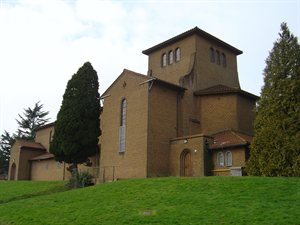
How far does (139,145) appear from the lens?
3077cm

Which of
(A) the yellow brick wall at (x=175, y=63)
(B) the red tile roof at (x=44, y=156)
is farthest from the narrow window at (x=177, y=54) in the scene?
(B) the red tile roof at (x=44, y=156)

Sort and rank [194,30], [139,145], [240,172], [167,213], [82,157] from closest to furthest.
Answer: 1. [167,213]
2. [240,172]
3. [139,145]
4. [82,157]
5. [194,30]

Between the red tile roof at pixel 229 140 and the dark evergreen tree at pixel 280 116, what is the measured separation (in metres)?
3.47

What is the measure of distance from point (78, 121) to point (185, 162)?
10.0 m

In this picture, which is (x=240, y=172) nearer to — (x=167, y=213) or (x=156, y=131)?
(x=156, y=131)

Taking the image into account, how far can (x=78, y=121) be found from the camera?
33.5m

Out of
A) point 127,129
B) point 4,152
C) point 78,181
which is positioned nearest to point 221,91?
point 127,129

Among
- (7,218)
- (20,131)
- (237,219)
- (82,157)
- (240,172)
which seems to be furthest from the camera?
(20,131)

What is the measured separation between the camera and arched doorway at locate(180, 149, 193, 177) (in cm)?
3014

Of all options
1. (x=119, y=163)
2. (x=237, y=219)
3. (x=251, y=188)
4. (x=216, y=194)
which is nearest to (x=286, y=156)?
(x=251, y=188)

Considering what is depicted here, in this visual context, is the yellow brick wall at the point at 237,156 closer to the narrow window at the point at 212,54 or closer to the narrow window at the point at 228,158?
the narrow window at the point at 228,158

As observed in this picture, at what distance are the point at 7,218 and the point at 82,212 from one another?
414cm

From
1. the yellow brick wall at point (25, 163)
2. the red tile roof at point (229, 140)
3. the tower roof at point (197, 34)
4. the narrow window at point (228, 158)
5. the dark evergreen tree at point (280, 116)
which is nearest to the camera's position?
the dark evergreen tree at point (280, 116)

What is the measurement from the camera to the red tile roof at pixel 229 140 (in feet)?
91.0
